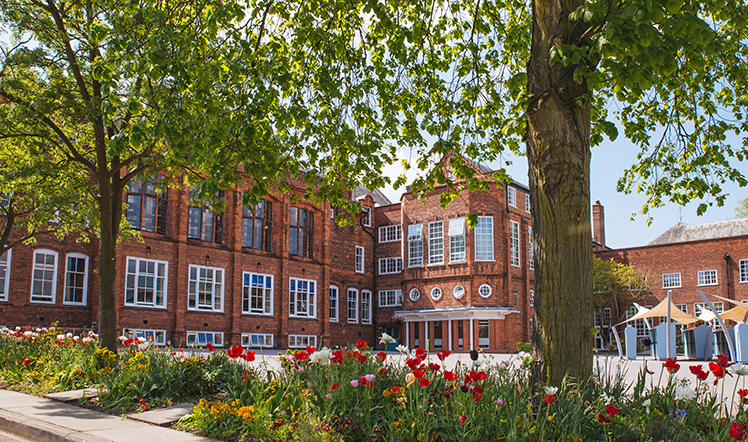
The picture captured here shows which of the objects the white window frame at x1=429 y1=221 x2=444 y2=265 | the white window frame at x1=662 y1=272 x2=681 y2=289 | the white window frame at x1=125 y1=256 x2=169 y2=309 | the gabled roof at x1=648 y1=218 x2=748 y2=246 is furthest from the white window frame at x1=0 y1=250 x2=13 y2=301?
the gabled roof at x1=648 y1=218 x2=748 y2=246

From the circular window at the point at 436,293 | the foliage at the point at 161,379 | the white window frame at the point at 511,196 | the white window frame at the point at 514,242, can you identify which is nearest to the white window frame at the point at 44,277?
the foliage at the point at 161,379

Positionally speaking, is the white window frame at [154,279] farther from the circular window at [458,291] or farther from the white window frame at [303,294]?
the circular window at [458,291]

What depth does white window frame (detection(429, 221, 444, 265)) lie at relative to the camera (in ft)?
121

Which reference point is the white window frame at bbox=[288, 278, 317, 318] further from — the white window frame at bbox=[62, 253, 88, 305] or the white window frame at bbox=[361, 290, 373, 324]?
the white window frame at bbox=[62, 253, 88, 305]

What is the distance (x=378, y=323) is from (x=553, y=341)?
112ft

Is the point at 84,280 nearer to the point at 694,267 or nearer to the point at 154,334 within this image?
the point at 154,334

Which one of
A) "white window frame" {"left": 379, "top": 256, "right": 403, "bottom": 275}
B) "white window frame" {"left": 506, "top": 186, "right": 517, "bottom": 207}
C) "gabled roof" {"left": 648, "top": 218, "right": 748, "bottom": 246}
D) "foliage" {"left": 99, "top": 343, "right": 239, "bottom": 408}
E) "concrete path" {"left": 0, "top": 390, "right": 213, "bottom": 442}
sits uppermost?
"white window frame" {"left": 506, "top": 186, "right": 517, "bottom": 207}

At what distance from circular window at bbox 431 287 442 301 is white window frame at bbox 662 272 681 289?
16903 mm

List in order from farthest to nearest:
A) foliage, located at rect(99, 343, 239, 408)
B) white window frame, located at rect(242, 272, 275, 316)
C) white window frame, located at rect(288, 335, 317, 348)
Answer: white window frame, located at rect(288, 335, 317, 348) < white window frame, located at rect(242, 272, 275, 316) < foliage, located at rect(99, 343, 239, 408)

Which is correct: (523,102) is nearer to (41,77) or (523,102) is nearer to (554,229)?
(554,229)

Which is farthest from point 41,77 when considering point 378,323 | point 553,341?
point 378,323

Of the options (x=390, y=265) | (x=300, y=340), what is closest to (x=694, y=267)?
(x=390, y=265)

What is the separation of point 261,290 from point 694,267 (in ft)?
95.1

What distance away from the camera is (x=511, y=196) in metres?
37.3
